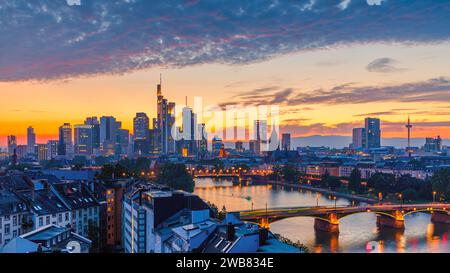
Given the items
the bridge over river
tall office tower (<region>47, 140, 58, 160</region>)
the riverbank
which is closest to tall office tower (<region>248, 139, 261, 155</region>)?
tall office tower (<region>47, 140, 58, 160</region>)

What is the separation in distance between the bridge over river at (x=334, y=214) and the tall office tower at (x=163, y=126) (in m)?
54.6

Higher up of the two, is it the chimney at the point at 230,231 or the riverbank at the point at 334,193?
the chimney at the point at 230,231

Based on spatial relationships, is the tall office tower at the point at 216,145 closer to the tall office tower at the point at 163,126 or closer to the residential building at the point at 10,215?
the tall office tower at the point at 163,126

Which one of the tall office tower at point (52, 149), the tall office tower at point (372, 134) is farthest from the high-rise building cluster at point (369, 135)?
the tall office tower at point (52, 149)

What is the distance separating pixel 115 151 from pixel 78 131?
5332 millimetres

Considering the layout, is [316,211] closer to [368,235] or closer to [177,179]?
[368,235]

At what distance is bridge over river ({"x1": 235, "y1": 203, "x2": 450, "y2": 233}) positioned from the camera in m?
12.4

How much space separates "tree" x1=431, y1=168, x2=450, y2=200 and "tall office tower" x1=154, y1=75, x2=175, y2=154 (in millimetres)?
50843

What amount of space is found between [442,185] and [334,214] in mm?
7919

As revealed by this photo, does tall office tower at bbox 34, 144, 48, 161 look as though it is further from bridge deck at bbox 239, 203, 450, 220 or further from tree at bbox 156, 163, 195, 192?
bridge deck at bbox 239, 203, 450, 220

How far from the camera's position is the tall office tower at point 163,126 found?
6814 centimetres

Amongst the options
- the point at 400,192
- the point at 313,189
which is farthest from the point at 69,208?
the point at 313,189

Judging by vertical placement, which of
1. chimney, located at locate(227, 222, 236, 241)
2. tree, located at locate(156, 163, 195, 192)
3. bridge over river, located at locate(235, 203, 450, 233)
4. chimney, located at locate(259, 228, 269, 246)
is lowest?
bridge over river, located at locate(235, 203, 450, 233)

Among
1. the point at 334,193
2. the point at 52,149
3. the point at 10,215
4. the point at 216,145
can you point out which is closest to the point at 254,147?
the point at 216,145
